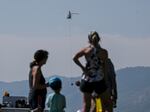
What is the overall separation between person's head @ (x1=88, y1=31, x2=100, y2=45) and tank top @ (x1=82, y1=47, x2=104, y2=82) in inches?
4.6

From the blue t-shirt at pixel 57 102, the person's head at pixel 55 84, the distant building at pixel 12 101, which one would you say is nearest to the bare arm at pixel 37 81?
the person's head at pixel 55 84

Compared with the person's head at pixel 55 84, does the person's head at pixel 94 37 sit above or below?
above

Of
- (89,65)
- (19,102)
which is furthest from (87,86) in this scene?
(19,102)

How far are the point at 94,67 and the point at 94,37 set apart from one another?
1.66ft

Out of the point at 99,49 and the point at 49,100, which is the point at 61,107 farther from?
the point at 99,49

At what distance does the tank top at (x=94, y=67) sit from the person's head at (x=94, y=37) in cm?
12

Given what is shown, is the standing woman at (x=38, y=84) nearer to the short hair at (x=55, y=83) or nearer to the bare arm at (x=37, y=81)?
the bare arm at (x=37, y=81)

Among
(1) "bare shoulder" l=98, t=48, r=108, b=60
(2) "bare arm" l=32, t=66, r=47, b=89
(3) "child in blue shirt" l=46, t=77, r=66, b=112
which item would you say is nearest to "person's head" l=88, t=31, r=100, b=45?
(1) "bare shoulder" l=98, t=48, r=108, b=60

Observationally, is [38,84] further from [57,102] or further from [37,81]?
[57,102]

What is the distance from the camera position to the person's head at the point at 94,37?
468 inches

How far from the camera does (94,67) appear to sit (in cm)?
1199

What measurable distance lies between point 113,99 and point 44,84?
160cm

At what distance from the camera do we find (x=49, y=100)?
1257cm

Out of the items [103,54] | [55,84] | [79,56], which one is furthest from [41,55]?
[103,54]
